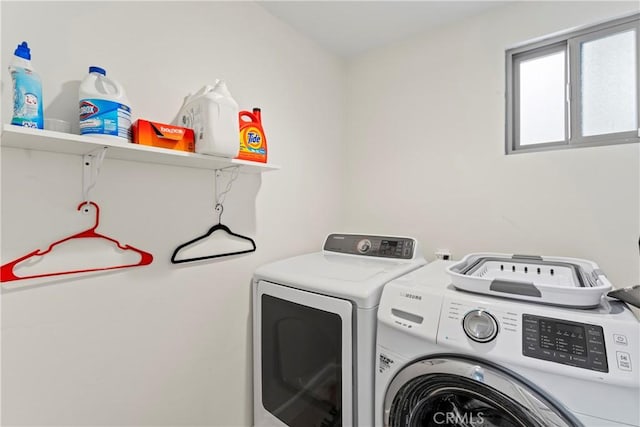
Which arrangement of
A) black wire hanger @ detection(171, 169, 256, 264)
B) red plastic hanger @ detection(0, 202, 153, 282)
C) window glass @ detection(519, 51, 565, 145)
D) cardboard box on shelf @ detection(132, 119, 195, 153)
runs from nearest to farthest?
red plastic hanger @ detection(0, 202, 153, 282) < cardboard box on shelf @ detection(132, 119, 195, 153) < black wire hanger @ detection(171, 169, 256, 264) < window glass @ detection(519, 51, 565, 145)

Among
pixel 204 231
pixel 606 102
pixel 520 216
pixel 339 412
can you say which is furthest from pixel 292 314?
pixel 606 102

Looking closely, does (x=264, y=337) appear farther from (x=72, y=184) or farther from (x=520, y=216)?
(x=520, y=216)

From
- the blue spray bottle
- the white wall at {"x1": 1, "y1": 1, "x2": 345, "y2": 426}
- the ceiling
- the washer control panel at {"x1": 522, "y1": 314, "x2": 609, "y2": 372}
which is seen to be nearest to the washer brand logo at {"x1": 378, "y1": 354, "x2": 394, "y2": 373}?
the washer control panel at {"x1": 522, "y1": 314, "x2": 609, "y2": 372}

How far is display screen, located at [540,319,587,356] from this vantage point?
789 mm

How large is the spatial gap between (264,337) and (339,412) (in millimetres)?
502

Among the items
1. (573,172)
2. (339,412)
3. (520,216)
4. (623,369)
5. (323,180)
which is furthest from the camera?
(323,180)

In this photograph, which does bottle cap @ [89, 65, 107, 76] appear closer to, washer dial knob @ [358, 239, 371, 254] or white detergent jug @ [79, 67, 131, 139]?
white detergent jug @ [79, 67, 131, 139]

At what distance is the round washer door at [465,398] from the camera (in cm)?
80

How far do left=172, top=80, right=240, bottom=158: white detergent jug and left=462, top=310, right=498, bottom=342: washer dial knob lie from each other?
1.03 m

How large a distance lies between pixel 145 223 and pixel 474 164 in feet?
5.79

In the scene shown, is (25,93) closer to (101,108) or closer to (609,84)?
(101,108)

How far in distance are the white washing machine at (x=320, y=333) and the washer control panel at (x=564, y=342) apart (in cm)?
50

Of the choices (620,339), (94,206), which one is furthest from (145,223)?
(620,339)

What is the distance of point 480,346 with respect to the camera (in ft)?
2.91
